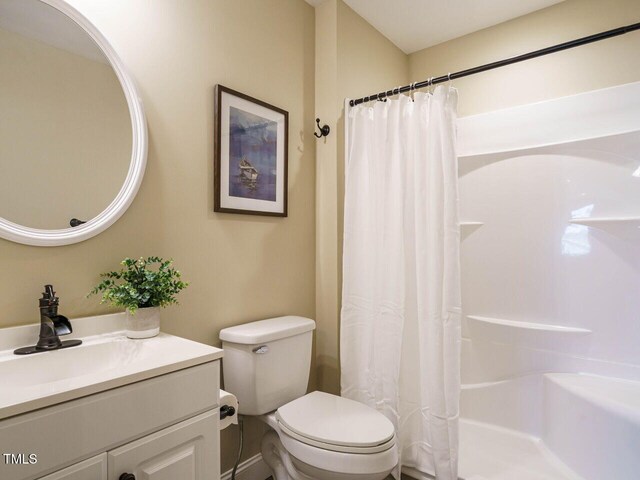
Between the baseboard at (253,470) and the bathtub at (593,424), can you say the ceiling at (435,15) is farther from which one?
the baseboard at (253,470)

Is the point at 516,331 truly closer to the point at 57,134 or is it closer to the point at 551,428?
the point at 551,428

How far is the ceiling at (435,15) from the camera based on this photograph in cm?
218

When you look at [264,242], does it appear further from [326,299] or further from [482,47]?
[482,47]

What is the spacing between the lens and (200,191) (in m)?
1.59

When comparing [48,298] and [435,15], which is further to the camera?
[435,15]

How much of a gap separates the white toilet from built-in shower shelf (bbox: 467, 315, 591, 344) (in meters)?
1.09

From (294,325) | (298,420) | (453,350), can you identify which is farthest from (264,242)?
(453,350)

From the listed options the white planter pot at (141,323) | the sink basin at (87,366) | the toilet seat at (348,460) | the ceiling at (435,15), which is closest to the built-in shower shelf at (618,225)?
the ceiling at (435,15)

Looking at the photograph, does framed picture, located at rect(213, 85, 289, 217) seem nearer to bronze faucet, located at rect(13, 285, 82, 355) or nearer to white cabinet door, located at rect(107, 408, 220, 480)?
bronze faucet, located at rect(13, 285, 82, 355)

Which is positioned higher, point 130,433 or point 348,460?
point 130,433

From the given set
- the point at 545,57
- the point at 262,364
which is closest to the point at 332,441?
the point at 262,364

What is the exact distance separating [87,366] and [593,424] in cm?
213

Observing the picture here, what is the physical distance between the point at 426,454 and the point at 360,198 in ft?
4.24

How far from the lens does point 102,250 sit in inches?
50.3
